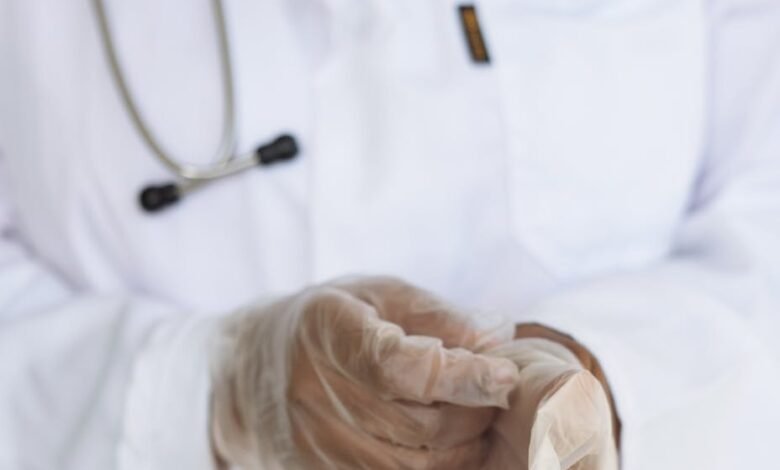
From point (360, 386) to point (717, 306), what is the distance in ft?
0.80

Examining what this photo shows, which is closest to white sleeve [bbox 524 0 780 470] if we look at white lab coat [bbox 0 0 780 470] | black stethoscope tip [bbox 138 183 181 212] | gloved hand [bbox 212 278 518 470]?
white lab coat [bbox 0 0 780 470]

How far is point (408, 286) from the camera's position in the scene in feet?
1.63

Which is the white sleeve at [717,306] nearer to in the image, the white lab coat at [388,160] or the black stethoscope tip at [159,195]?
the white lab coat at [388,160]

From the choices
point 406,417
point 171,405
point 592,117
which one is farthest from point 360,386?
point 592,117

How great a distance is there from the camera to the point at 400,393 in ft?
1.38

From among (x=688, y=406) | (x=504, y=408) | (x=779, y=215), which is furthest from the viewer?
(x=779, y=215)

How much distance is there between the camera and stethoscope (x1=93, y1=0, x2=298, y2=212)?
622mm

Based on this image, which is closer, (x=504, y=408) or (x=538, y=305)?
(x=504, y=408)

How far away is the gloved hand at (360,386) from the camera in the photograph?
41 cm

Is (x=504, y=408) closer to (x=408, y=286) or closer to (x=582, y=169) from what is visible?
(x=408, y=286)

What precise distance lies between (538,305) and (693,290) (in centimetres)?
9

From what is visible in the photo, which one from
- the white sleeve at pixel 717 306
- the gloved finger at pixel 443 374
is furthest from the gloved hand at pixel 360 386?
the white sleeve at pixel 717 306

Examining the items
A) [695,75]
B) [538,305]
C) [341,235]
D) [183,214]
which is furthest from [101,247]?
[695,75]

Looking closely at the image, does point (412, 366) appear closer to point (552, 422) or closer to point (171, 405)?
point (552, 422)
